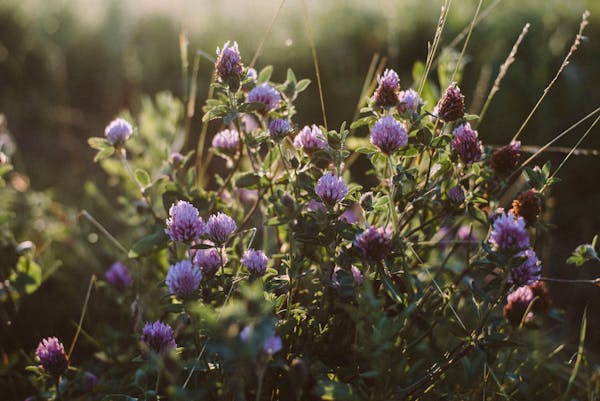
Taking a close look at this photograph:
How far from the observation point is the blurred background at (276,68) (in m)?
2.62

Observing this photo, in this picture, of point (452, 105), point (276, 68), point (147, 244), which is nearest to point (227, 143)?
point (147, 244)

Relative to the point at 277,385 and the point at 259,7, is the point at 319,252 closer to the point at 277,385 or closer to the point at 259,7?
the point at 277,385

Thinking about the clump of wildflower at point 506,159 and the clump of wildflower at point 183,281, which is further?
the clump of wildflower at point 506,159

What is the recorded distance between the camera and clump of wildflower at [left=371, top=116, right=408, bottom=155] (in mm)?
1144

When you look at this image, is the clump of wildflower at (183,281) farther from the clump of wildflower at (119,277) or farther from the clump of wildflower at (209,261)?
the clump of wildflower at (119,277)

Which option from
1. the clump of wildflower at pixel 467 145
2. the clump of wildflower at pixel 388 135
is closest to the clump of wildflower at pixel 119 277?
the clump of wildflower at pixel 388 135

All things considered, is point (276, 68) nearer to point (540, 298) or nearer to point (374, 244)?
point (540, 298)

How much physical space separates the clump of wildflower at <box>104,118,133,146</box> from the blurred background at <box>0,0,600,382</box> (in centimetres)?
86

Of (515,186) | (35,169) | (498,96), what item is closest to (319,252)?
(515,186)

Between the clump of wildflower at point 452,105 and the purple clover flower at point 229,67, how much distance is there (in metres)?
0.42

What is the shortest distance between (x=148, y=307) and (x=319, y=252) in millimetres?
621

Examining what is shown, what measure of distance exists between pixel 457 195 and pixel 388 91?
0.27m

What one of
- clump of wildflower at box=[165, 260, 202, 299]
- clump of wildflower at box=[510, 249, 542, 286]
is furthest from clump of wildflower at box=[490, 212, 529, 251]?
clump of wildflower at box=[165, 260, 202, 299]

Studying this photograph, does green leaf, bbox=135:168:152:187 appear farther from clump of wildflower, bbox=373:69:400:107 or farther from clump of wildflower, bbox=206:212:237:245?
clump of wildflower, bbox=373:69:400:107
